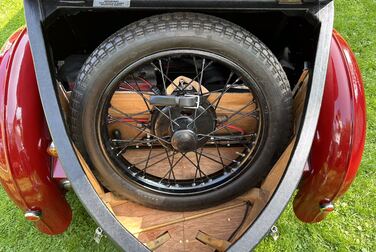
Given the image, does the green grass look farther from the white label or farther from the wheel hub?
the white label

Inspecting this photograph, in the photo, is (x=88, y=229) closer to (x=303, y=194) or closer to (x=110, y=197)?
(x=110, y=197)

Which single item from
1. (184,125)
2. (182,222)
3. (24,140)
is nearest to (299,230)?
(182,222)

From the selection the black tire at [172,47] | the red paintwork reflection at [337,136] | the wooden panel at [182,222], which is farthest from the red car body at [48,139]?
the wooden panel at [182,222]

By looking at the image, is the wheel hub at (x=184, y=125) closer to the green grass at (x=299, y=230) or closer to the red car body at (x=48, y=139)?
the red car body at (x=48, y=139)

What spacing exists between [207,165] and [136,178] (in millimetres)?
410

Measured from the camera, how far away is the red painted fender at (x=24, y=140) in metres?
1.67

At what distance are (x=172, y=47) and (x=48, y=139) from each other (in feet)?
→ 2.37

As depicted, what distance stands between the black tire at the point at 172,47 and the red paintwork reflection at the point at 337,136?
0.17 m

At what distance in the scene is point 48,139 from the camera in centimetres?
180

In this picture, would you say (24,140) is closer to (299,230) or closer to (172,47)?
(172,47)

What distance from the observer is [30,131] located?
170cm

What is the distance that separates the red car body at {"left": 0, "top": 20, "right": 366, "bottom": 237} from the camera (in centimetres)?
168

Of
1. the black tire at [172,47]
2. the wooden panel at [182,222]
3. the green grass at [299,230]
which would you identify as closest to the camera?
the black tire at [172,47]

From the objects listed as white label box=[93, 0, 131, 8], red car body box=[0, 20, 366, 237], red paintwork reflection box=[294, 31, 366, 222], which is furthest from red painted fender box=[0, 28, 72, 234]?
red paintwork reflection box=[294, 31, 366, 222]
